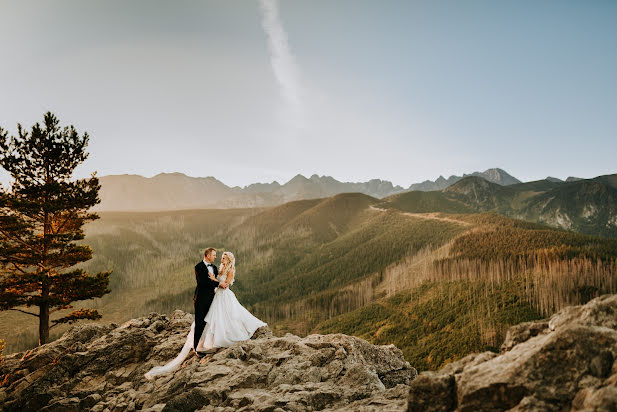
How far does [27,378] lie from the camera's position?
14.0 m

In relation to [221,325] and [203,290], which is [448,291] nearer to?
[221,325]

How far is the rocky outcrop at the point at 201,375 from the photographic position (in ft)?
28.9

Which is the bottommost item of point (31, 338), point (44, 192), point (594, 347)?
point (31, 338)

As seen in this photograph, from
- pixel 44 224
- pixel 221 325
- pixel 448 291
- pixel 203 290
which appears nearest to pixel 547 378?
pixel 221 325

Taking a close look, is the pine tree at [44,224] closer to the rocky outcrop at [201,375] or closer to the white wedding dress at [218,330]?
the rocky outcrop at [201,375]

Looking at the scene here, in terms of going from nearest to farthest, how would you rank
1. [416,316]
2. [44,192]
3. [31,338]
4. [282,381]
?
[282,381] < [44,192] < [416,316] < [31,338]

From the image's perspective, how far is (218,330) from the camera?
12.6 m

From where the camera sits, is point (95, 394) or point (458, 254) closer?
point (95, 394)

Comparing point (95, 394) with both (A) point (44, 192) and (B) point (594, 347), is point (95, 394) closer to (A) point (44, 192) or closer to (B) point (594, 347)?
(B) point (594, 347)

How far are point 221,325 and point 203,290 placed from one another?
1.76 metres

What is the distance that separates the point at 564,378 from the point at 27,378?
69.2ft

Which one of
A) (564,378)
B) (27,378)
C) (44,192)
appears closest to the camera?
(564,378)

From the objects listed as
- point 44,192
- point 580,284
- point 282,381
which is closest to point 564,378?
point 282,381

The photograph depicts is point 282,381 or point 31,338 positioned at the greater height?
point 282,381
